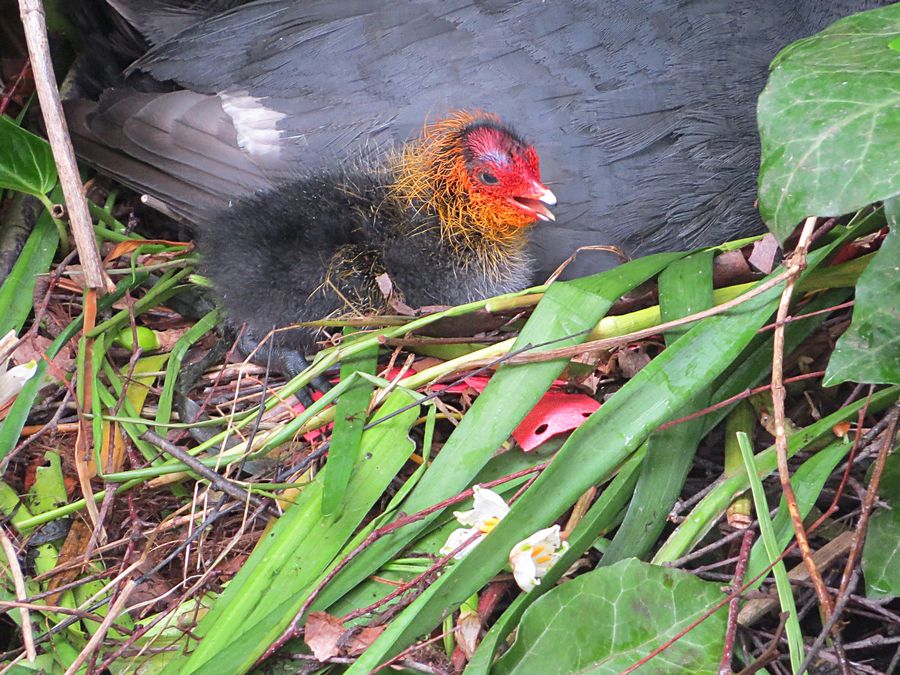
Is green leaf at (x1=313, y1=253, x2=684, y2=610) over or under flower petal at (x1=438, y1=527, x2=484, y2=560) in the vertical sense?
over

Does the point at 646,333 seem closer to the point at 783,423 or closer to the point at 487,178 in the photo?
the point at 783,423

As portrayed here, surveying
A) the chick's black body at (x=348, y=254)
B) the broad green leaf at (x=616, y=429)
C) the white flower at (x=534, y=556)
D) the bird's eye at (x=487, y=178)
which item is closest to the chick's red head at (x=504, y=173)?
the bird's eye at (x=487, y=178)

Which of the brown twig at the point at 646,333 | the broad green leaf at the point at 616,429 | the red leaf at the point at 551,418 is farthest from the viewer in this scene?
the red leaf at the point at 551,418

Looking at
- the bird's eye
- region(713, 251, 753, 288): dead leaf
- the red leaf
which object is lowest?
the red leaf

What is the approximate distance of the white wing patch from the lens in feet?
6.98

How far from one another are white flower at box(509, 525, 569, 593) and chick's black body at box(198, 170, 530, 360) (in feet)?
2.28

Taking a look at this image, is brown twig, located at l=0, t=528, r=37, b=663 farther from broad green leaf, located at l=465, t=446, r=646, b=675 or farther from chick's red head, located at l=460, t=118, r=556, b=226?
chick's red head, located at l=460, t=118, r=556, b=226

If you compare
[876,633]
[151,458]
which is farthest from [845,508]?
[151,458]

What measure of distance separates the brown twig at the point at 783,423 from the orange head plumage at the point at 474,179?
0.56 meters

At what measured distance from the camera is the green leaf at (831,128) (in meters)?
1.16

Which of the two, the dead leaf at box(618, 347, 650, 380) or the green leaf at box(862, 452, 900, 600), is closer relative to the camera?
the green leaf at box(862, 452, 900, 600)

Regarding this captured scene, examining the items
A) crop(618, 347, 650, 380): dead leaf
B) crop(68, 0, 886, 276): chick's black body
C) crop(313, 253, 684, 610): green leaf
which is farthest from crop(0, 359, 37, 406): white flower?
crop(618, 347, 650, 380): dead leaf

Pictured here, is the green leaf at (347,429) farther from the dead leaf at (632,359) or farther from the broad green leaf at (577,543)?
the dead leaf at (632,359)

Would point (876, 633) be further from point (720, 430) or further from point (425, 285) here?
point (425, 285)
